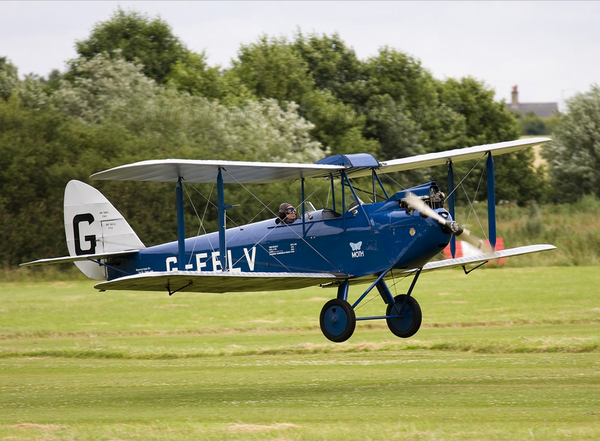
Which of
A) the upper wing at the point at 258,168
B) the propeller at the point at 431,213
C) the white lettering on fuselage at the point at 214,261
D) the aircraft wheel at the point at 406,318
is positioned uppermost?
the upper wing at the point at 258,168

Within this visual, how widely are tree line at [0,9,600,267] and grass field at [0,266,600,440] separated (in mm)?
3852

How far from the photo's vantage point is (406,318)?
14.6 m

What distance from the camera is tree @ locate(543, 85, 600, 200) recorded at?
5444cm

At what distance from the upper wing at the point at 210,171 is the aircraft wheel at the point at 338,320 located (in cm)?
223

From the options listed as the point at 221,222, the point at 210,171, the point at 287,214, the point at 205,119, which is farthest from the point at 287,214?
the point at 205,119

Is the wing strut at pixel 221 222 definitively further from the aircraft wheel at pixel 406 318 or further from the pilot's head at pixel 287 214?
the aircraft wheel at pixel 406 318

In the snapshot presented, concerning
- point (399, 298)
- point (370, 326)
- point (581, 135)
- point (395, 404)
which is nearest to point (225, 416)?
point (395, 404)

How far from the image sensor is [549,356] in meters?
19.0

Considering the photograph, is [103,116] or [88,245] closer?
[88,245]

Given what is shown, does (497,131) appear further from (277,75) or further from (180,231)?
(180,231)

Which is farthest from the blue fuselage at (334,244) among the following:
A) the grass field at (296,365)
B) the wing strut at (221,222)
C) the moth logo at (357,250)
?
the grass field at (296,365)

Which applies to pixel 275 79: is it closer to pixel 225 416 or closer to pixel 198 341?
pixel 198 341

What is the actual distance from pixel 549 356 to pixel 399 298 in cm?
595

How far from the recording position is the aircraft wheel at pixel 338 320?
1343cm
